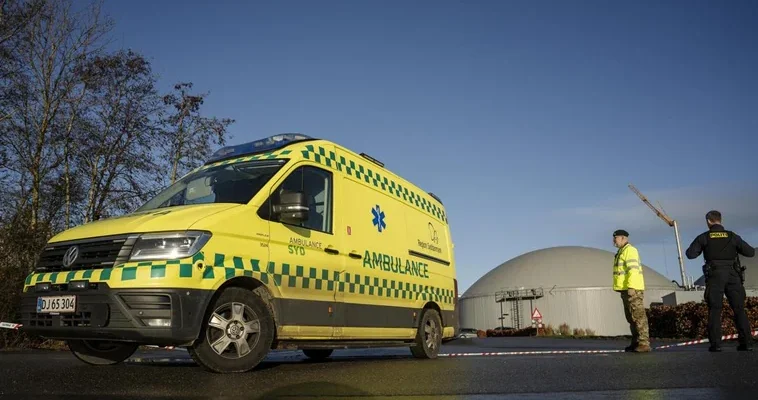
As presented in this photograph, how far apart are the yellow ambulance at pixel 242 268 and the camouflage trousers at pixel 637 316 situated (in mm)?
3573

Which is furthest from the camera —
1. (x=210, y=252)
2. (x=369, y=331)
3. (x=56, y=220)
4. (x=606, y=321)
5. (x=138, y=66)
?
(x=606, y=321)

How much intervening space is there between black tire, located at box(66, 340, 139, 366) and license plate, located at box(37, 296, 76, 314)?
36.3 inches

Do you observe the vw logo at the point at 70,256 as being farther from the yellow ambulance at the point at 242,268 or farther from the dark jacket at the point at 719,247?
the dark jacket at the point at 719,247

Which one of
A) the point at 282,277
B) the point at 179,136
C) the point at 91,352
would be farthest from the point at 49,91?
the point at 282,277

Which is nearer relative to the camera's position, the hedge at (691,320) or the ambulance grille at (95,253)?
the ambulance grille at (95,253)

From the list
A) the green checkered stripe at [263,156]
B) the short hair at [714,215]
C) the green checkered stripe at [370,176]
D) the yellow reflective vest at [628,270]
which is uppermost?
the green checkered stripe at [370,176]

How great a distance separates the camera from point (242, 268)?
17.2 feet

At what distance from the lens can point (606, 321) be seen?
148 feet

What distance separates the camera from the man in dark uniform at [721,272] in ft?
28.4

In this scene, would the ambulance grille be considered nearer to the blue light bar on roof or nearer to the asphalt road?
the asphalt road

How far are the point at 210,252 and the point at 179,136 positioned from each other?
1669 cm

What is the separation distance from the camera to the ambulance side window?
6164 millimetres

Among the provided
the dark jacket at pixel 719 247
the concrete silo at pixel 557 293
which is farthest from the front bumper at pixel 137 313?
the concrete silo at pixel 557 293

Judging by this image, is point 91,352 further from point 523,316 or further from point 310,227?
point 523,316
